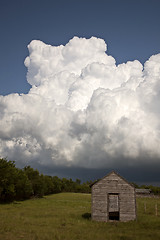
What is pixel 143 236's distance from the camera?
1742cm

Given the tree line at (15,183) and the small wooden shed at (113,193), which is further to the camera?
the tree line at (15,183)

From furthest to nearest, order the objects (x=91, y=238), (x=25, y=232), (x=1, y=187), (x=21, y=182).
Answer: (x=21, y=182) < (x=1, y=187) < (x=25, y=232) < (x=91, y=238)

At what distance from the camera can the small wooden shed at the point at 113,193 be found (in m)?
25.8

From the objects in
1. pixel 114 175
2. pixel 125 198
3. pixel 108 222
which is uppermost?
pixel 114 175

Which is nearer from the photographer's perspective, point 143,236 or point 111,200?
point 143,236

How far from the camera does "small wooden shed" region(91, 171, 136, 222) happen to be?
25.8 metres

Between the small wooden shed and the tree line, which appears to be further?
the tree line

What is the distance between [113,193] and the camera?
2664 centimetres

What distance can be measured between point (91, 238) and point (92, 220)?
32.0 feet

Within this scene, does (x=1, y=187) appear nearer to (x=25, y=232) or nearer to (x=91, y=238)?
(x=25, y=232)

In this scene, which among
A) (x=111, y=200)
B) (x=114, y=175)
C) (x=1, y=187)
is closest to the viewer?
(x=114, y=175)

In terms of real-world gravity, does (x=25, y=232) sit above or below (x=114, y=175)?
below

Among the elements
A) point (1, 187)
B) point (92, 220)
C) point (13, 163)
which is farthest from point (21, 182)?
point (92, 220)

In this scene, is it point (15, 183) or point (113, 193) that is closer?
point (113, 193)
